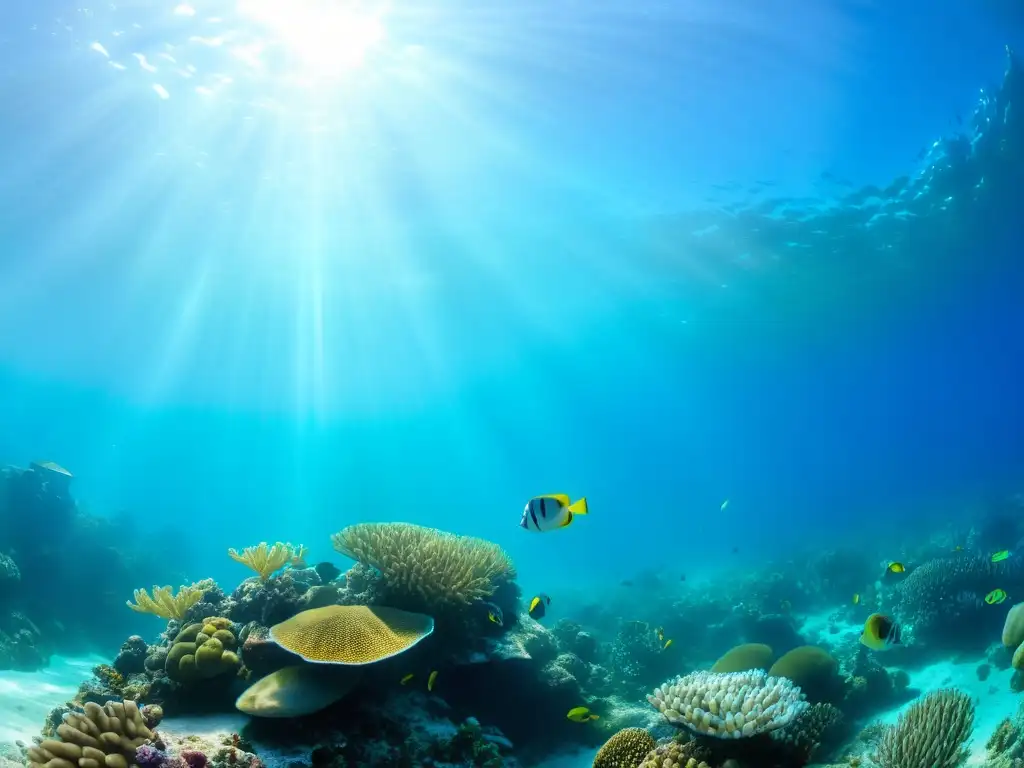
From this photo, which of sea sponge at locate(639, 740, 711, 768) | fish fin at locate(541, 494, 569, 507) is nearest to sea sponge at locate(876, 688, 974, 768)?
sea sponge at locate(639, 740, 711, 768)

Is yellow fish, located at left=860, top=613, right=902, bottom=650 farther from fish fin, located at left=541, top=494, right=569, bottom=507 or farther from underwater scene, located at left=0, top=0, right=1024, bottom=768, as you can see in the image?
fish fin, located at left=541, top=494, right=569, bottom=507

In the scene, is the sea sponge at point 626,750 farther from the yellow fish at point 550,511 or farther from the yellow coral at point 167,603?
the yellow coral at point 167,603

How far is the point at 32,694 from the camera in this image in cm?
961

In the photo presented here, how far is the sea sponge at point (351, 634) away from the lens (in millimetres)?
4930

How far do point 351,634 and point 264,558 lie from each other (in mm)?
2155

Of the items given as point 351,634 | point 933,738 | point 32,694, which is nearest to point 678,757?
point 933,738

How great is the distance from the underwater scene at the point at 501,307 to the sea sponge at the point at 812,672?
0.07m

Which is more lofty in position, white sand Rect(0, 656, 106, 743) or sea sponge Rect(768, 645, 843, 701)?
white sand Rect(0, 656, 106, 743)

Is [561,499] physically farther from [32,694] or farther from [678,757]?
[32,694]

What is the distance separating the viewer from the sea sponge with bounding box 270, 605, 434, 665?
16.2 feet

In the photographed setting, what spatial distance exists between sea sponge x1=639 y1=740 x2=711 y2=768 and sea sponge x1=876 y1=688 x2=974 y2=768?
1.49m

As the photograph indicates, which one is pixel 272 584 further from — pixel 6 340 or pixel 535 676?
pixel 6 340

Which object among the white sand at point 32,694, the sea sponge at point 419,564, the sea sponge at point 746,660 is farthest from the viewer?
the sea sponge at point 746,660

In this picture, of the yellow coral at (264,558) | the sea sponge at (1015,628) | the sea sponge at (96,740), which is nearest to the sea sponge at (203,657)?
the yellow coral at (264,558)
